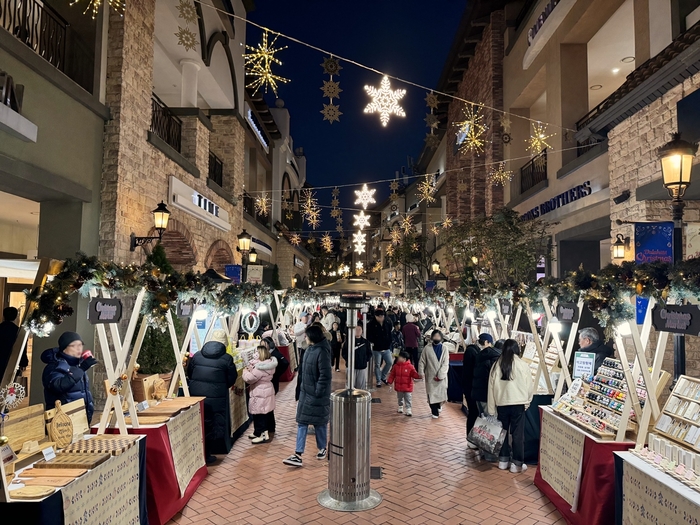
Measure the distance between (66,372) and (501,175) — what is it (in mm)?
14404

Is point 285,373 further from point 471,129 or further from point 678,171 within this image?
point 678,171

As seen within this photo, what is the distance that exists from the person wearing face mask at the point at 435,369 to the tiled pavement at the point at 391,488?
980 millimetres

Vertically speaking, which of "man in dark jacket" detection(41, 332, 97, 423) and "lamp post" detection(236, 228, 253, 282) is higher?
"lamp post" detection(236, 228, 253, 282)

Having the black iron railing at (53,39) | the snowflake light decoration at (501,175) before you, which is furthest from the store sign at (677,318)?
the snowflake light decoration at (501,175)

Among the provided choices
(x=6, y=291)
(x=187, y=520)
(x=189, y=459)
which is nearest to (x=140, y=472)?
(x=187, y=520)

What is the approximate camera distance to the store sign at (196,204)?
1120cm

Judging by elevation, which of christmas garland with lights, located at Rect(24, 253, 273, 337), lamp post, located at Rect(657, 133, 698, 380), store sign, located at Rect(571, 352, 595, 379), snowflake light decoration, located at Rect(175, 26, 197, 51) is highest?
snowflake light decoration, located at Rect(175, 26, 197, 51)

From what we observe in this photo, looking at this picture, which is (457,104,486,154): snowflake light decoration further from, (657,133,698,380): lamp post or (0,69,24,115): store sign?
(0,69,24,115): store sign

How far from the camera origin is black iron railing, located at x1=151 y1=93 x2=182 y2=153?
11578 mm

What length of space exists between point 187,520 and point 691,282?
15.6 feet

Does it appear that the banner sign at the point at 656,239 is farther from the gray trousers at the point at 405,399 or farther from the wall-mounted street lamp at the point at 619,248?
the gray trousers at the point at 405,399

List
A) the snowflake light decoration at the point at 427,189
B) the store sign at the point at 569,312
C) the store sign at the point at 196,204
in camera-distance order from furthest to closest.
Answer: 1. the snowflake light decoration at the point at 427,189
2. the store sign at the point at 196,204
3. the store sign at the point at 569,312

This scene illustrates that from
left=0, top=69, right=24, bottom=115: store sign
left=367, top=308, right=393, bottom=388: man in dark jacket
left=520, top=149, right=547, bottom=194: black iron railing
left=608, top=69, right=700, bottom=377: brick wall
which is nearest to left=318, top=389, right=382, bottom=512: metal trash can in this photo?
left=608, top=69, right=700, bottom=377: brick wall

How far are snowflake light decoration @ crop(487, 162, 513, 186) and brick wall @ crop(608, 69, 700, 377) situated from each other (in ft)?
24.2
